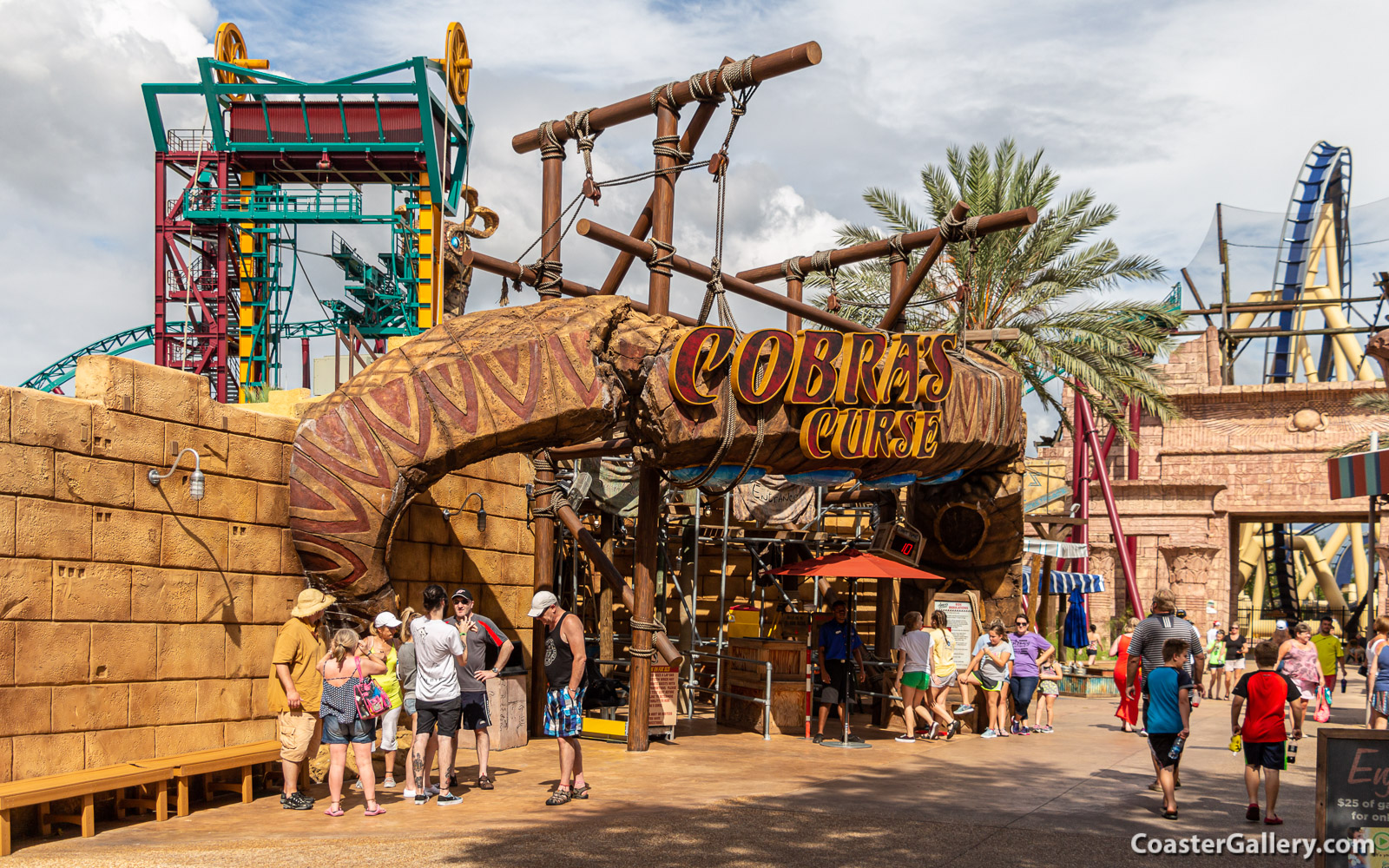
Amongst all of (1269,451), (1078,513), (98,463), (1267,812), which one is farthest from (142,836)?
(1269,451)

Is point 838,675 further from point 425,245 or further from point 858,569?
point 425,245

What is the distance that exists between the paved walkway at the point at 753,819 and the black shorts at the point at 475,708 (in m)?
0.57

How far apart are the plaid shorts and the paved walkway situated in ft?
1.92

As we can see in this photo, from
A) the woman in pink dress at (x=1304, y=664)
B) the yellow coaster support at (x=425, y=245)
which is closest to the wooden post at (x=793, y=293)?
the woman in pink dress at (x=1304, y=664)

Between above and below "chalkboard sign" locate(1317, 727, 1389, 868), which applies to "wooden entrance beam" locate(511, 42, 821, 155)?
above

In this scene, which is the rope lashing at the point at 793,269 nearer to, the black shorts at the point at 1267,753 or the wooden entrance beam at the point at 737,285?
the wooden entrance beam at the point at 737,285

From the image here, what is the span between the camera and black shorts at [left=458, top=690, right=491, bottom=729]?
31.5 ft

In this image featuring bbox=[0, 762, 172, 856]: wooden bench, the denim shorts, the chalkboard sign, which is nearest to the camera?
the chalkboard sign

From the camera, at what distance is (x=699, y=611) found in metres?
21.8

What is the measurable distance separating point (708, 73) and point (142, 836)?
8652 mm

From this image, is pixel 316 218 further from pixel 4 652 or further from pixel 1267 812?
pixel 1267 812

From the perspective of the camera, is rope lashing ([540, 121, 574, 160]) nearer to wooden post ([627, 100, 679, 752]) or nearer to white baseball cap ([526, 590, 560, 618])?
wooden post ([627, 100, 679, 752])

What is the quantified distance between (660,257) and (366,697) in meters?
5.68

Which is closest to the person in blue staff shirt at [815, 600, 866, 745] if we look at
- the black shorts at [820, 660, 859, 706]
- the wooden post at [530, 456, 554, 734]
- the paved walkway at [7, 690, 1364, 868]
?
the black shorts at [820, 660, 859, 706]
